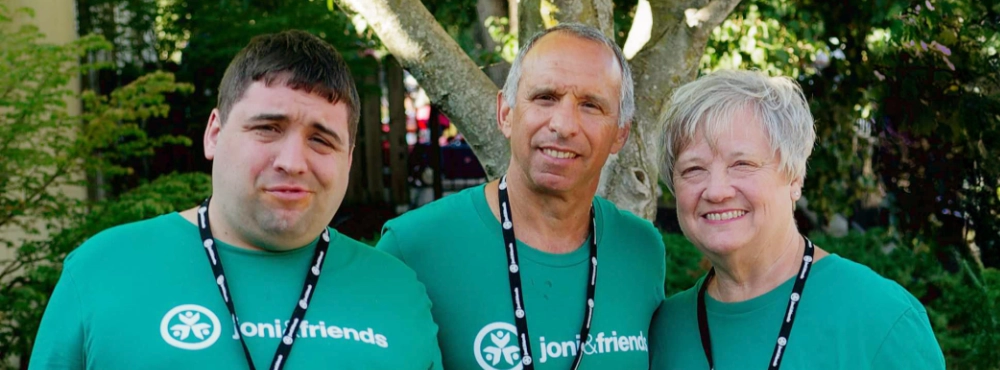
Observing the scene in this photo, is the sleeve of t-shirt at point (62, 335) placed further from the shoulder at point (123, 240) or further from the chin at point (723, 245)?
the chin at point (723, 245)

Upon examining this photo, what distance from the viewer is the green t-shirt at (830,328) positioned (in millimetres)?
2555

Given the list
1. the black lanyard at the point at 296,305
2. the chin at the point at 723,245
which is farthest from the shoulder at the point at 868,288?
the black lanyard at the point at 296,305

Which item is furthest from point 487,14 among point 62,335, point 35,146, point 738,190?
point 62,335

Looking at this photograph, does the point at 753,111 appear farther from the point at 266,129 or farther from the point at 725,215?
the point at 266,129

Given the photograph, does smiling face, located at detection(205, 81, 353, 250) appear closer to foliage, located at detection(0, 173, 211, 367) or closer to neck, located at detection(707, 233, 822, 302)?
neck, located at detection(707, 233, 822, 302)

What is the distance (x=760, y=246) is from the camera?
286 cm

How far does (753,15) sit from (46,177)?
18.0 feet

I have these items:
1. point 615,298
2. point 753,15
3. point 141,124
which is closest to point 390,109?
point 141,124

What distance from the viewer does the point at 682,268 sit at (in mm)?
7094

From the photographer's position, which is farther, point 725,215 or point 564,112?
point 564,112

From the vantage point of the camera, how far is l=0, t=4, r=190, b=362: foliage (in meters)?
6.14

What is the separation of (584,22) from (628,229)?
1494 mm

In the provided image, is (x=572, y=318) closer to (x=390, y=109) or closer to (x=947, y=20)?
(x=947, y=20)

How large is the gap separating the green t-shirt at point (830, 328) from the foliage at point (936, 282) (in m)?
3.08
